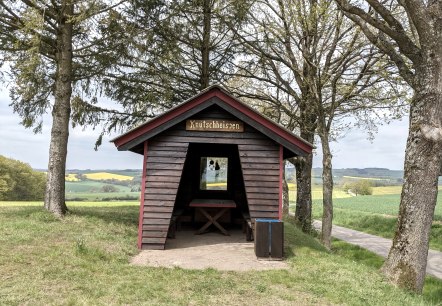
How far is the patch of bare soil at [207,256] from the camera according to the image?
7574 mm

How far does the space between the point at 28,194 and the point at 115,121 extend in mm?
35263

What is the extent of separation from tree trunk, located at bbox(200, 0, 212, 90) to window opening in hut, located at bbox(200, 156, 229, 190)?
3.89 meters

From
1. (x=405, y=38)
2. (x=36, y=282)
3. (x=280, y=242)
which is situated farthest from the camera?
(x=280, y=242)

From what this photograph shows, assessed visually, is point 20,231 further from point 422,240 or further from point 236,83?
point 236,83

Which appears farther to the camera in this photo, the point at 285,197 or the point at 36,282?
the point at 285,197

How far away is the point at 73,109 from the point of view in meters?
14.4

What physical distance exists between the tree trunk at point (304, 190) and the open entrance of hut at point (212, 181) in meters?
4.45

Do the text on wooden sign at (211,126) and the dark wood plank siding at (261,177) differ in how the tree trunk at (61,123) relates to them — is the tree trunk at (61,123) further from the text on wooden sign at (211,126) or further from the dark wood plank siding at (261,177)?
the dark wood plank siding at (261,177)

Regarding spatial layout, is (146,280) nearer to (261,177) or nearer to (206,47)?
(261,177)

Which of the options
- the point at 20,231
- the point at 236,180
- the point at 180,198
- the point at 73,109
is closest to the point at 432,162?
the point at 236,180

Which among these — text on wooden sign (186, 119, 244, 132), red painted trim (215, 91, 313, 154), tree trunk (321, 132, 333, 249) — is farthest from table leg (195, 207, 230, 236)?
tree trunk (321, 132, 333, 249)

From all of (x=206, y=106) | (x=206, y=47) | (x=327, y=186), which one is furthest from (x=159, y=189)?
(x=206, y=47)

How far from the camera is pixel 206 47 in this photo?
14.8 meters

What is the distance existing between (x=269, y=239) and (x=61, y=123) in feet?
26.9
